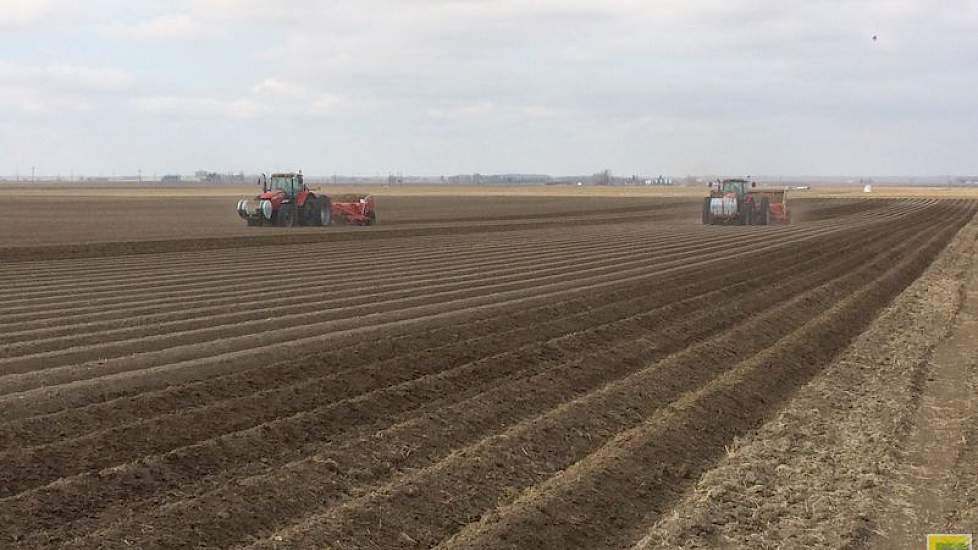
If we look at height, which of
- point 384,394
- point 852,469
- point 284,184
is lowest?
point 852,469

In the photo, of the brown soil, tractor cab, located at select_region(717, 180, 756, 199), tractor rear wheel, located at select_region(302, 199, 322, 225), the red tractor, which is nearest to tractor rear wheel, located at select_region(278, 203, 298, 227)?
the red tractor

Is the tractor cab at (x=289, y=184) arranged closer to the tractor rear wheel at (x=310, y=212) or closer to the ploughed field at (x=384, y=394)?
the tractor rear wheel at (x=310, y=212)

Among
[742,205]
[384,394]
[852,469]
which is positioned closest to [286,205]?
[742,205]

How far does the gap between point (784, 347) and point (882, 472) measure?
4.60m

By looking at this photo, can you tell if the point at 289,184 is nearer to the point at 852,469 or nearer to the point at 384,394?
the point at 384,394

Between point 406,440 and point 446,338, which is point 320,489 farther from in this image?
point 446,338

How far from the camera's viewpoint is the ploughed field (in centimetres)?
552

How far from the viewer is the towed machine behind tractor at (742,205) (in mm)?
36125

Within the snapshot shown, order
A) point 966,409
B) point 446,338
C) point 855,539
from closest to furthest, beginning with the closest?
point 855,539 → point 966,409 → point 446,338

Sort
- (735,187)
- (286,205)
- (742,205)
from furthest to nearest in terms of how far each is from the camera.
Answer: (735,187) → (742,205) → (286,205)

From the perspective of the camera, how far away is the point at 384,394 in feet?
27.1

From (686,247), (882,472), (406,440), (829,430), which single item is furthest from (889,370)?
(686,247)

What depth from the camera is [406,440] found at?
698cm

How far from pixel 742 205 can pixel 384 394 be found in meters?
30.1
